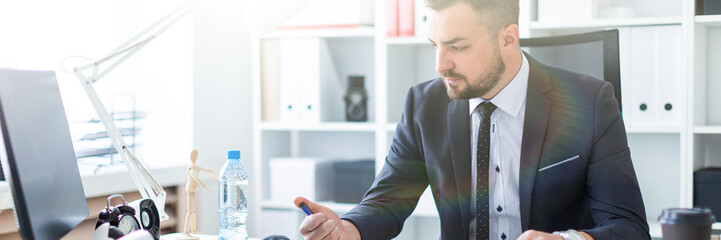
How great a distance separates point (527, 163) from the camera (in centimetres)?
162

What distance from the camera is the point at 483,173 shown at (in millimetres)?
1671

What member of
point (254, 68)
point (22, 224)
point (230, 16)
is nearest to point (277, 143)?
point (254, 68)

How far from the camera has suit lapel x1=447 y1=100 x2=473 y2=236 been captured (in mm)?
1695

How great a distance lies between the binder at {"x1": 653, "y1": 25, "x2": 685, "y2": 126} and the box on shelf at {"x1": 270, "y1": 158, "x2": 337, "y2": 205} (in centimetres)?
134

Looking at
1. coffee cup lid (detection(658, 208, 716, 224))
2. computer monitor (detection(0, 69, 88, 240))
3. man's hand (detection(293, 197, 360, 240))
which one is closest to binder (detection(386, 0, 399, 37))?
man's hand (detection(293, 197, 360, 240))

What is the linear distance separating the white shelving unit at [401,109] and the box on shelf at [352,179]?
0.17ft

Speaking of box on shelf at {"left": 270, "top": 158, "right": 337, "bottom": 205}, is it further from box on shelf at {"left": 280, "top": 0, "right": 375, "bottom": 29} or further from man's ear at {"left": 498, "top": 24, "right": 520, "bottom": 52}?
man's ear at {"left": 498, "top": 24, "right": 520, "bottom": 52}

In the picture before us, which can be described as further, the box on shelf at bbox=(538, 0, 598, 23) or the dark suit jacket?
the box on shelf at bbox=(538, 0, 598, 23)

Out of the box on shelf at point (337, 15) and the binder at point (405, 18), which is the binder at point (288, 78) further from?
the binder at point (405, 18)

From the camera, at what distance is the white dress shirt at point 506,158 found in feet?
5.46

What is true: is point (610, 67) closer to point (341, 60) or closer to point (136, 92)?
point (341, 60)

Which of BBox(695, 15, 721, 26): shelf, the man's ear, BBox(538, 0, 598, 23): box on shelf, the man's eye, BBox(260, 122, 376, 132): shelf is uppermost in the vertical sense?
BBox(538, 0, 598, 23): box on shelf

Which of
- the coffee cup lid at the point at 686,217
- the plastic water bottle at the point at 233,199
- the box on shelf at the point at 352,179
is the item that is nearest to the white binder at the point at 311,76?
the box on shelf at the point at 352,179

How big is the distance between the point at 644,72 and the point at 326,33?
1249 mm
